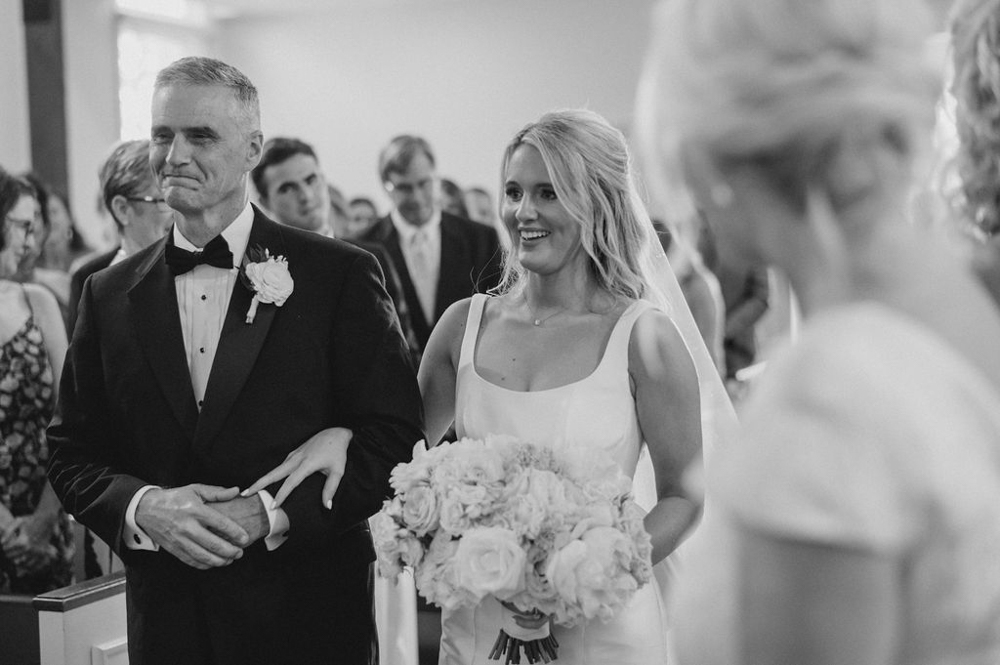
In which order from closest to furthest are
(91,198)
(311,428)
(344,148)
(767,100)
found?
(767,100), (311,428), (91,198), (344,148)

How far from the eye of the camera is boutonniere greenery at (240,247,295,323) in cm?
280

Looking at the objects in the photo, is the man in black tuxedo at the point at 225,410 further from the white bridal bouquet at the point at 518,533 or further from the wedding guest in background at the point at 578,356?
the white bridal bouquet at the point at 518,533

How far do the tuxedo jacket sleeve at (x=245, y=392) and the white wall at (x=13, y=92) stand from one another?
1016cm

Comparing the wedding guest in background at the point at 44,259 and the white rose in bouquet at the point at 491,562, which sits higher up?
the wedding guest in background at the point at 44,259

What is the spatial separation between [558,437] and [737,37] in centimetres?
184

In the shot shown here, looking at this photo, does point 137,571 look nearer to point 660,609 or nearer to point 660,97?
point 660,609

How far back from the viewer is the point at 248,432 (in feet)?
9.04

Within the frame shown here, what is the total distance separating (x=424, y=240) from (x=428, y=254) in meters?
0.09

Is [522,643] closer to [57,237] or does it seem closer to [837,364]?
[837,364]

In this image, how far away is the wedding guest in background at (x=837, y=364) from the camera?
945mm

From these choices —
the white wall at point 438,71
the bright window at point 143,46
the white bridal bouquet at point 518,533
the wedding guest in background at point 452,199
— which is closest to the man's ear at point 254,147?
the white bridal bouquet at point 518,533

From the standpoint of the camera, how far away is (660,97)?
1.11 m

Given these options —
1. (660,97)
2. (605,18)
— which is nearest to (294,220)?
(660,97)

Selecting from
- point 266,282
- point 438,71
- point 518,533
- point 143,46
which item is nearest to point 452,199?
point 438,71
